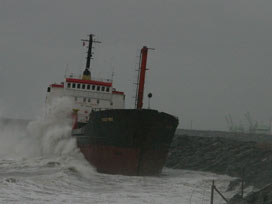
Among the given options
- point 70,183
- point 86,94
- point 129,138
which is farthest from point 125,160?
point 86,94

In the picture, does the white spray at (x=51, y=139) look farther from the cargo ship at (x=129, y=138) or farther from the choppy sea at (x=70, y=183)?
the cargo ship at (x=129, y=138)

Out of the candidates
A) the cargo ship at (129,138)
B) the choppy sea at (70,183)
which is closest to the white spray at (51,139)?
the choppy sea at (70,183)

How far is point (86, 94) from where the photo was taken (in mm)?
29297

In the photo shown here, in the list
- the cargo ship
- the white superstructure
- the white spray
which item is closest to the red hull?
the cargo ship

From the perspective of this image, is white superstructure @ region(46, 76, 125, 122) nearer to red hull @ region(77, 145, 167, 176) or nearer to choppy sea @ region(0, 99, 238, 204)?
choppy sea @ region(0, 99, 238, 204)

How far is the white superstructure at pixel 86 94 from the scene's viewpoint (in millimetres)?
28969

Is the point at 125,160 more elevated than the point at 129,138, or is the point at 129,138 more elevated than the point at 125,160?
the point at 129,138

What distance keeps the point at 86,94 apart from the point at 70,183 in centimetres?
1306

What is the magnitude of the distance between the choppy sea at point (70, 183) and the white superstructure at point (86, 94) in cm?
95

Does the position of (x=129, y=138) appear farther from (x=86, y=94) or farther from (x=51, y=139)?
(x=51, y=139)

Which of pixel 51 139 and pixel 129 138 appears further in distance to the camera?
pixel 51 139

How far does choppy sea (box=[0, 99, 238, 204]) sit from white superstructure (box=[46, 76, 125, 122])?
949 millimetres

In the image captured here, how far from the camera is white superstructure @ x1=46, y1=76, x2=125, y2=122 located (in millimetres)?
28969

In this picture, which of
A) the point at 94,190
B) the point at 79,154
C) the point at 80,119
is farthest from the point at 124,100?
the point at 94,190
